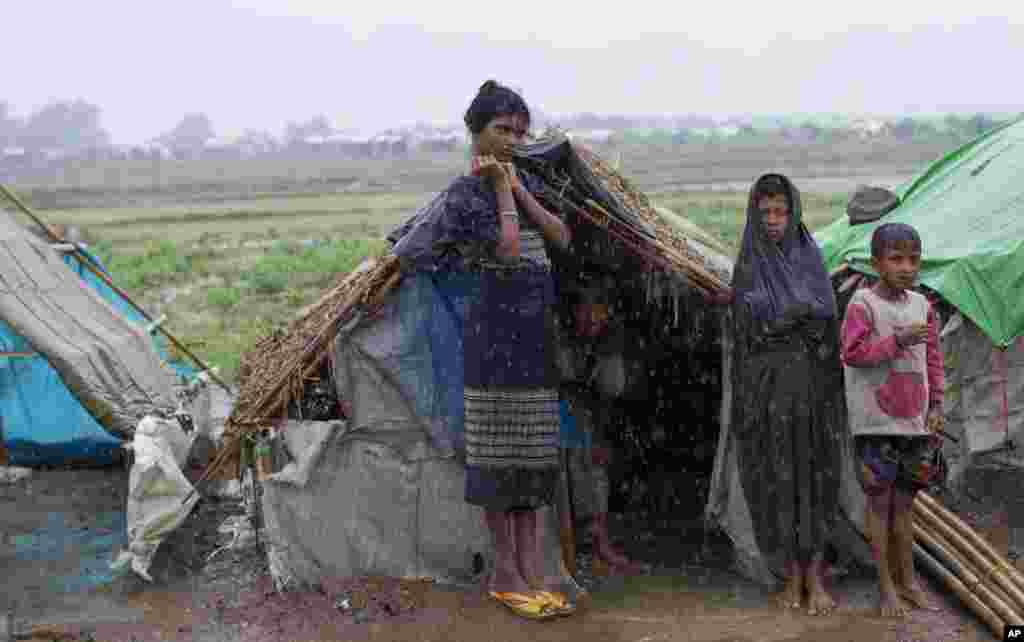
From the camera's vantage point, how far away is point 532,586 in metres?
5.12

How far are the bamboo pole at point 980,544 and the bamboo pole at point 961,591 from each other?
22cm

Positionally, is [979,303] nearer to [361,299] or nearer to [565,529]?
[565,529]

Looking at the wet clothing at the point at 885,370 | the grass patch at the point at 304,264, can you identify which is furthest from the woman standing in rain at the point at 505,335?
the grass patch at the point at 304,264

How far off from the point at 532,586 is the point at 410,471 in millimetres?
789

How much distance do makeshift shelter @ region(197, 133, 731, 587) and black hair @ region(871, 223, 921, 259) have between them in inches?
29.1

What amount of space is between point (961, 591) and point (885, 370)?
1.07m

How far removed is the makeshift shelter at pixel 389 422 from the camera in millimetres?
5402

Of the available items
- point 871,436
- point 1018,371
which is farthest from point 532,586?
point 1018,371

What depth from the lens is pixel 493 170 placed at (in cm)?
495

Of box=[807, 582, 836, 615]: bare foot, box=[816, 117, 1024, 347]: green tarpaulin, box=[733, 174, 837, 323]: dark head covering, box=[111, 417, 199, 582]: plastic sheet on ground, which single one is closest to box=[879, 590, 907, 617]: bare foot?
box=[807, 582, 836, 615]: bare foot

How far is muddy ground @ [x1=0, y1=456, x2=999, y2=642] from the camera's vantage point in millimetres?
4984

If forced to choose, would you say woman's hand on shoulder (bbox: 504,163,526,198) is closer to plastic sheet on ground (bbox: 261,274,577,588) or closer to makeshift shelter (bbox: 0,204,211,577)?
plastic sheet on ground (bbox: 261,274,577,588)

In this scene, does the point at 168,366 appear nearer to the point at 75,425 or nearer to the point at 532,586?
the point at 75,425

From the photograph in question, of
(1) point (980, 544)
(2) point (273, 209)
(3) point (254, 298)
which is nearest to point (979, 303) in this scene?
(1) point (980, 544)
